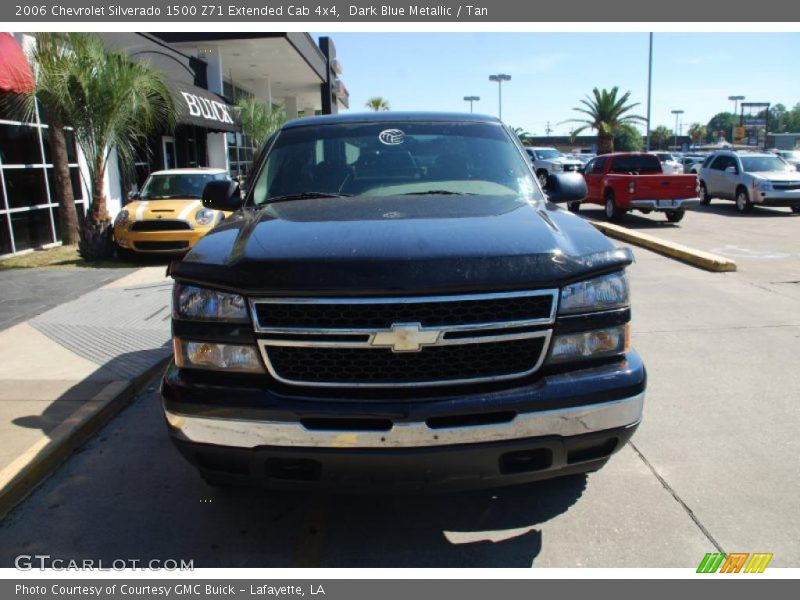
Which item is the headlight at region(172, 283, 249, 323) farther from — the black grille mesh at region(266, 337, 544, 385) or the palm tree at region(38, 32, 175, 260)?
the palm tree at region(38, 32, 175, 260)

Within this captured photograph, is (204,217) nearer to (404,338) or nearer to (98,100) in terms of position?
(98,100)

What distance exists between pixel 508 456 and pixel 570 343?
500 mm

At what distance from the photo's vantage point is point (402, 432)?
244 centimetres

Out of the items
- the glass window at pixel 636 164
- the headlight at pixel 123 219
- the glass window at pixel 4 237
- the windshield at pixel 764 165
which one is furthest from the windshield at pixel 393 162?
the windshield at pixel 764 165

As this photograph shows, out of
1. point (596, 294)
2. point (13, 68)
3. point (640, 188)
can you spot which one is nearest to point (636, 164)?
point (640, 188)

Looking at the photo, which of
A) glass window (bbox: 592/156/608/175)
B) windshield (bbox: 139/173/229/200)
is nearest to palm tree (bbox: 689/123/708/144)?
glass window (bbox: 592/156/608/175)

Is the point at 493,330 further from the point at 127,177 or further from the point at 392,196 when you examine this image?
the point at 127,177

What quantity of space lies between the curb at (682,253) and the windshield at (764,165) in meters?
Answer: 8.26

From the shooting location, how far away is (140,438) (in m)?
4.25

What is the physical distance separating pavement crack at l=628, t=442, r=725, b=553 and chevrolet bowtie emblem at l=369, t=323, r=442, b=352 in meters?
1.63

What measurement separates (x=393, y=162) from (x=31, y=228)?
11.2 m

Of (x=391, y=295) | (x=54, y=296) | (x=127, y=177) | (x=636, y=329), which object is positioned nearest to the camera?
(x=391, y=295)

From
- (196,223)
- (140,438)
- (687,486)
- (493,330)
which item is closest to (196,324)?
(493,330)

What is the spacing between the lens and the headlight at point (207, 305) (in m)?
2.57
